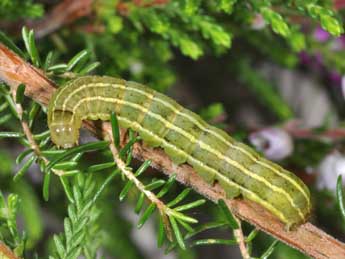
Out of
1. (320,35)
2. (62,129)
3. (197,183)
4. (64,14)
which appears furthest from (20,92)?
(320,35)

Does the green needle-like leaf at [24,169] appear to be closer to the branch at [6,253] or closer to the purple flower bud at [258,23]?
the branch at [6,253]

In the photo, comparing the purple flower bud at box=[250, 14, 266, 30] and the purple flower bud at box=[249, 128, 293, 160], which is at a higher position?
the purple flower bud at box=[250, 14, 266, 30]

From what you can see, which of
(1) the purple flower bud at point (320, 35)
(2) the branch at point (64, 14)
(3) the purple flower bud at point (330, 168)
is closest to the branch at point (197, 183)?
(2) the branch at point (64, 14)

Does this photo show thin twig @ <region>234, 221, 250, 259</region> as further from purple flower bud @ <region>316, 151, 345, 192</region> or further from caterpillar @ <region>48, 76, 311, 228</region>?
purple flower bud @ <region>316, 151, 345, 192</region>

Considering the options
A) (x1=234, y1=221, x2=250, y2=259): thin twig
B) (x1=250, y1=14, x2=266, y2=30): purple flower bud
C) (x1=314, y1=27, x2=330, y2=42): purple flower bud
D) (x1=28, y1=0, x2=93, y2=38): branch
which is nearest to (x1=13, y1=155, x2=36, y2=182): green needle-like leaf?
(x1=234, y1=221, x2=250, y2=259): thin twig

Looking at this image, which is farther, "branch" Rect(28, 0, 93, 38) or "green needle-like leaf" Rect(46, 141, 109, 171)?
"branch" Rect(28, 0, 93, 38)

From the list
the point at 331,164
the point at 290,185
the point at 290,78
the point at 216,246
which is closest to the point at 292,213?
the point at 290,185

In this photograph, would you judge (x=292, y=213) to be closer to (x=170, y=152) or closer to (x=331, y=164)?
(x=170, y=152)
